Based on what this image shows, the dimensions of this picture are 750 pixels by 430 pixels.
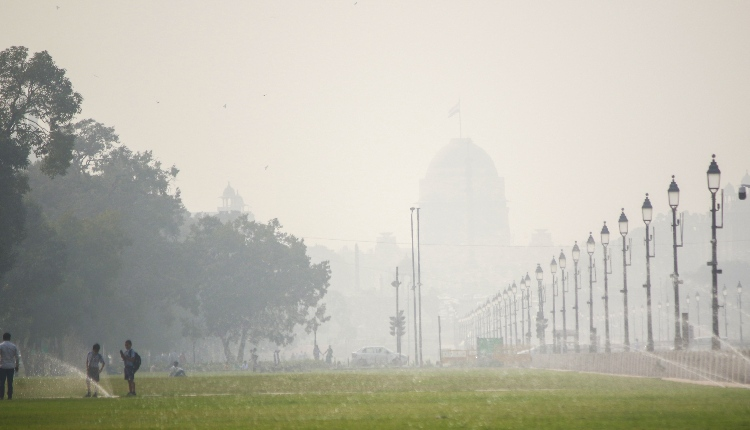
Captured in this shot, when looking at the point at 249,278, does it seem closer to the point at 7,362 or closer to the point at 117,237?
the point at 117,237

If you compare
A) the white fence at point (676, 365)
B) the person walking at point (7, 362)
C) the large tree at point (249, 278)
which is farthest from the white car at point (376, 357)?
the person walking at point (7, 362)

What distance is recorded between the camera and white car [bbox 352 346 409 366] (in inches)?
3925

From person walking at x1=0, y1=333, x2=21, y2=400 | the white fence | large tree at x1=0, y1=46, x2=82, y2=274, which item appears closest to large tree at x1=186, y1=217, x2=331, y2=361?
Result: large tree at x1=0, y1=46, x2=82, y2=274

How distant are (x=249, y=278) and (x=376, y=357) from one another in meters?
12.3

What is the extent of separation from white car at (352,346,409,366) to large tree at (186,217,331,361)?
846 centimetres

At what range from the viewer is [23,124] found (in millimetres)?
59562

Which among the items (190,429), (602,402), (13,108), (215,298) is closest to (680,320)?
(602,402)

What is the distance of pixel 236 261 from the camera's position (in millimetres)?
104375

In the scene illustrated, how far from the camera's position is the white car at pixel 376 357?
327 feet

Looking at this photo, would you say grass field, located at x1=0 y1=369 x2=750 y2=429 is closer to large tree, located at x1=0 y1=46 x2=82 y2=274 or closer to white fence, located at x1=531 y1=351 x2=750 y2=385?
white fence, located at x1=531 y1=351 x2=750 y2=385

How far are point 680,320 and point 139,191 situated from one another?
49682 mm

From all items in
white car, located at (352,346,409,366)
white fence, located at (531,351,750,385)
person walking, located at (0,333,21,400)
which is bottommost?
white car, located at (352,346,409,366)

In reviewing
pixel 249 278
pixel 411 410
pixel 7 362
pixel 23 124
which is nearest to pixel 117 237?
pixel 23 124

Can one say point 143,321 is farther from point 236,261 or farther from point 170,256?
point 236,261
